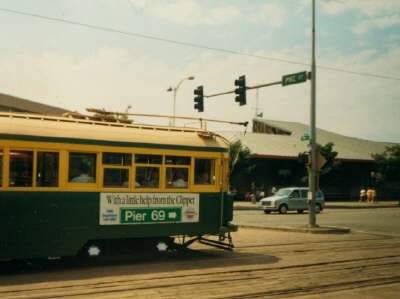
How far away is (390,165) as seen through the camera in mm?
46500

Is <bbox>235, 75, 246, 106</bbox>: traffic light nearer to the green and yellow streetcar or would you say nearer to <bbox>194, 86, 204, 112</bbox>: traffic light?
<bbox>194, 86, 204, 112</bbox>: traffic light

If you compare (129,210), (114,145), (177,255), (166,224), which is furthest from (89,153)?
(177,255)

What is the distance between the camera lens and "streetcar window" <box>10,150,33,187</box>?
903 cm

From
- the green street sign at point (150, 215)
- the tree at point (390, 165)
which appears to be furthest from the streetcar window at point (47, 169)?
the tree at point (390, 165)

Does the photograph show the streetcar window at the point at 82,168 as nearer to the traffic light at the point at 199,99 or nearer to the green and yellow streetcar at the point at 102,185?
the green and yellow streetcar at the point at 102,185

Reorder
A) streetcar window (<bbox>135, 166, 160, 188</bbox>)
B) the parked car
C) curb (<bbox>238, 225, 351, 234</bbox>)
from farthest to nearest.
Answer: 1. the parked car
2. curb (<bbox>238, 225, 351, 234</bbox>)
3. streetcar window (<bbox>135, 166, 160, 188</bbox>)

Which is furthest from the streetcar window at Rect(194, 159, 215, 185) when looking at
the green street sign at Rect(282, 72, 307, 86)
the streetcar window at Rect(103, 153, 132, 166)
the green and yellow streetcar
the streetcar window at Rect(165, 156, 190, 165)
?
the green street sign at Rect(282, 72, 307, 86)

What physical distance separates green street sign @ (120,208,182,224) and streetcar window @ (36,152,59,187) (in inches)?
62.1

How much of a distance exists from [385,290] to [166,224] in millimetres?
4620

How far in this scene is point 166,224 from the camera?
34.9 feet

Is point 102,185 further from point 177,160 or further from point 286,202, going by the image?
point 286,202

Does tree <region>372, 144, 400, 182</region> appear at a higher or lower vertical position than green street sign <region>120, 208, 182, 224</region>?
higher

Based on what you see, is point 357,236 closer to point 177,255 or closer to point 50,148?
point 177,255

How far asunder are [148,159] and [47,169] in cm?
215
